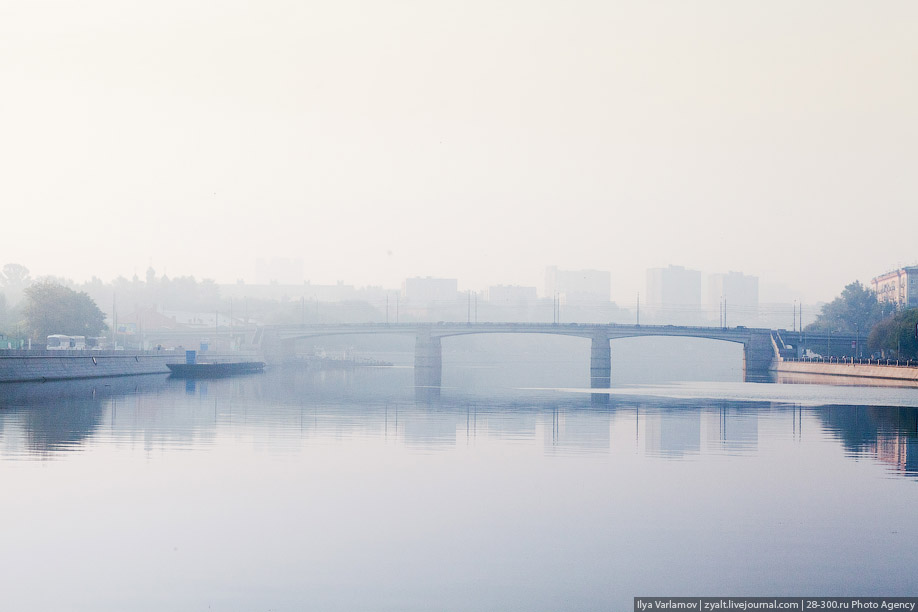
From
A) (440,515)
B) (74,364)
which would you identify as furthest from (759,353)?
(440,515)

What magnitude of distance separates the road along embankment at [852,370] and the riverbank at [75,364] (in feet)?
269

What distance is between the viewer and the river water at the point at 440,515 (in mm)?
14883

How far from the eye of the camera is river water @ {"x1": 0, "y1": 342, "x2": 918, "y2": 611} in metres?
14.9

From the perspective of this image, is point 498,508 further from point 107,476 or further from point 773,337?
point 773,337

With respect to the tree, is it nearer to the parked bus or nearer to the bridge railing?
the parked bus

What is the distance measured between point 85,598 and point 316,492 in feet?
30.9

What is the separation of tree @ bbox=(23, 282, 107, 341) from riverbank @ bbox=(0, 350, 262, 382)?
18130 mm

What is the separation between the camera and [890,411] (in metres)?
56.9

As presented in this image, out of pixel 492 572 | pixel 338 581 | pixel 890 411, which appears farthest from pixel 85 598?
pixel 890 411

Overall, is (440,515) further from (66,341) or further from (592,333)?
(592,333)

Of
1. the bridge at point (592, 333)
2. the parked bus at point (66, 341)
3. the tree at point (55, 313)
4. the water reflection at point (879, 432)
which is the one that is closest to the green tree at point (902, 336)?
the bridge at point (592, 333)

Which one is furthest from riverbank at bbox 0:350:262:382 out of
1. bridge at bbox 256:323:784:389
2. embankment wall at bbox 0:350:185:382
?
bridge at bbox 256:323:784:389

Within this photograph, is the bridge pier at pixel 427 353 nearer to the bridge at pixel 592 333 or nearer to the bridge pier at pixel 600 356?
the bridge at pixel 592 333

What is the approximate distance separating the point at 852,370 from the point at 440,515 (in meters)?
119
